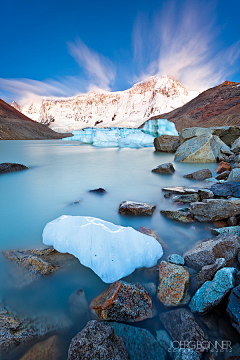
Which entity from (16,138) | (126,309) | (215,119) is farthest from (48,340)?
(16,138)

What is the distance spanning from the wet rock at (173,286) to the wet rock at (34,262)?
0.84 metres

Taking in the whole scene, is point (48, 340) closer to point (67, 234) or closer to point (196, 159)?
point (67, 234)

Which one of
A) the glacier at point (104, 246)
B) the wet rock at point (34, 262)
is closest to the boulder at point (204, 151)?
the glacier at point (104, 246)

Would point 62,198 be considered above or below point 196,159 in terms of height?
below

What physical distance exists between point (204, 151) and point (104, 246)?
750 centimetres

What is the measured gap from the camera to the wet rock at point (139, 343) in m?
1.11

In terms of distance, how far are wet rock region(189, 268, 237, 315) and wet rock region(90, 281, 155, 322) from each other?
1.06 feet

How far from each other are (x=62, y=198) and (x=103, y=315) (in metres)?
2.66

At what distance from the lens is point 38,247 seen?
202cm

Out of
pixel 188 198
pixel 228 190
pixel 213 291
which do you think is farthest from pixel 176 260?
pixel 228 190

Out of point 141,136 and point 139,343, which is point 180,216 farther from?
point 141,136

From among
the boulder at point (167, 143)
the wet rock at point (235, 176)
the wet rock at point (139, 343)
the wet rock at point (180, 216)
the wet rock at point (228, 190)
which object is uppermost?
the boulder at point (167, 143)

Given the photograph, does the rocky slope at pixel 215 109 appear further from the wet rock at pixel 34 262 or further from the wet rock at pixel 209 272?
the wet rock at pixel 34 262

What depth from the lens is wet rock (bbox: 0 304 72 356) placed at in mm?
1119
